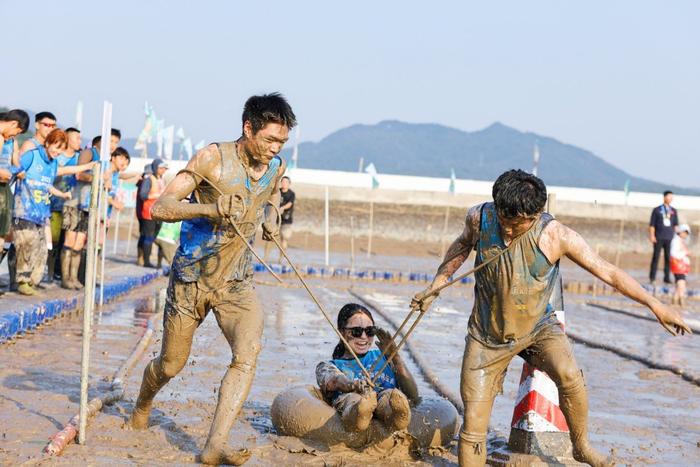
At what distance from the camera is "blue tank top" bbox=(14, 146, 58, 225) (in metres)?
12.4

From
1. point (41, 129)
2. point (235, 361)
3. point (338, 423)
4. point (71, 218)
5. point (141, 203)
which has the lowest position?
point (338, 423)

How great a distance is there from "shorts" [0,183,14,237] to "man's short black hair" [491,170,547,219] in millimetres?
6761

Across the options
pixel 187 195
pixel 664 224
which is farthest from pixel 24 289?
pixel 664 224

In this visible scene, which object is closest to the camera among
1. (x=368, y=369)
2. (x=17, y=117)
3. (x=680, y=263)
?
(x=368, y=369)

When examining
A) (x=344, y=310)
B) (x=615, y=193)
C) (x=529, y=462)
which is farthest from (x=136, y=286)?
(x=615, y=193)

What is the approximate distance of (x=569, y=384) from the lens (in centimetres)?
620

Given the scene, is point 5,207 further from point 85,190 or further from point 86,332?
point 86,332

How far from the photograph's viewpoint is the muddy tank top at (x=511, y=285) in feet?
20.3

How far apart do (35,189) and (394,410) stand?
7303mm

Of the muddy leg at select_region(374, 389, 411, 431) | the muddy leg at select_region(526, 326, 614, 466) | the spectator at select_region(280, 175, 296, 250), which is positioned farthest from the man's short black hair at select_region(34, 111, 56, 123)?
the spectator at select_region(280, 175, 296, 250)

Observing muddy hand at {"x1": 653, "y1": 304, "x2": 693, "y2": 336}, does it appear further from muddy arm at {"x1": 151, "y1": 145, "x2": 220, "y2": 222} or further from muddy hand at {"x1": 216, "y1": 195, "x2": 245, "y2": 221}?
muddy arm at {"x1": 151, "y1": 145, "x2": 220, "y2": 222}

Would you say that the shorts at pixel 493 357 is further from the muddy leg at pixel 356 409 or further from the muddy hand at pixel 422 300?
the muddy leg at pixel 356 409

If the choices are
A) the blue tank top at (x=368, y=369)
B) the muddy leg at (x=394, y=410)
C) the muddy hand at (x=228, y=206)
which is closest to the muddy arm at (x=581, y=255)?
the muddy leg at (x=394, y=410)

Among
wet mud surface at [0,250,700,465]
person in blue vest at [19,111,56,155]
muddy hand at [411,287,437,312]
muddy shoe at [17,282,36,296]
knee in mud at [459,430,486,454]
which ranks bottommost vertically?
wet mud surface at [0,250,700,465]
